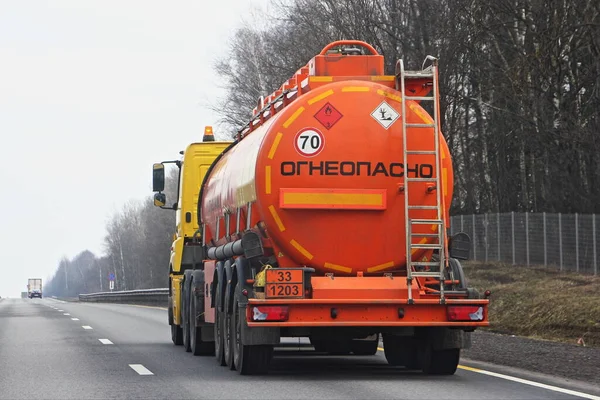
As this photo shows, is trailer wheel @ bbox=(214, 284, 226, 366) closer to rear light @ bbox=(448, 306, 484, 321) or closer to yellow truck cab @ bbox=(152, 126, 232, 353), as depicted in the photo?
rear light @ bbox=(448, 306, 484, 321)

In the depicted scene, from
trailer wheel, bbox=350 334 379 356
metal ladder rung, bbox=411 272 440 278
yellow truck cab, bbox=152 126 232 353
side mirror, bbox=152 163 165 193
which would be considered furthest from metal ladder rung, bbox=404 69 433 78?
side mirror, bbox=152 163 165 193

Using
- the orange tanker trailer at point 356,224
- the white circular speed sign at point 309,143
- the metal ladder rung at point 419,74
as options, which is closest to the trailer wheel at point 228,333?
the orange tanker trailer at point 356,224

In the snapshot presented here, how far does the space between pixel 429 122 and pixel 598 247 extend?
1854 cm

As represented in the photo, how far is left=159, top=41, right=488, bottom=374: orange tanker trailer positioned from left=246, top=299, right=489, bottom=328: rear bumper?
1 centimetres

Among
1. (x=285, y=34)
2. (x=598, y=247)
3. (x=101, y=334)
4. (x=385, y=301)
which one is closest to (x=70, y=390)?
(x=385, y=301)

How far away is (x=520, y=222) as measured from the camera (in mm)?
36000

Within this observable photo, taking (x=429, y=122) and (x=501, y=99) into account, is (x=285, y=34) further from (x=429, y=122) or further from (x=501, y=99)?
(x=429, y=122)

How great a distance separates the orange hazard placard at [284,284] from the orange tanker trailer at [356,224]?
10 mm

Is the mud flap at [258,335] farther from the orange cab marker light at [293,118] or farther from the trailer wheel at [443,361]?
the orange cab marker light at [293,118]

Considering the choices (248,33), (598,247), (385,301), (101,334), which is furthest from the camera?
(248,33)

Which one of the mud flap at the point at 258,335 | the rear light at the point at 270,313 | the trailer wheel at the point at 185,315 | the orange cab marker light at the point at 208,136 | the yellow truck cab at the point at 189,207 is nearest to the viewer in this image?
the rear light at the point at 270,313

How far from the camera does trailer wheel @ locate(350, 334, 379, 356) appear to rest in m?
17.1

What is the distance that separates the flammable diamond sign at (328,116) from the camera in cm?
1330

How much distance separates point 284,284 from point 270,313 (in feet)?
1.07
